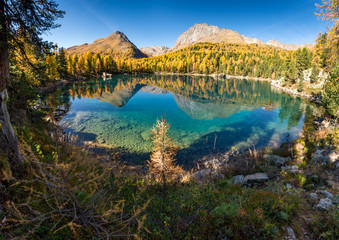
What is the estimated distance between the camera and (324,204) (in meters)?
5.17

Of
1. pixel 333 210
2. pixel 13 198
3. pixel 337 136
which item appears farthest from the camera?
pixel 337 136

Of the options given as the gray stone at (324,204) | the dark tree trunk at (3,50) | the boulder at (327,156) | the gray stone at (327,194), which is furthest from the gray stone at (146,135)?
the gray stone at (324,204)

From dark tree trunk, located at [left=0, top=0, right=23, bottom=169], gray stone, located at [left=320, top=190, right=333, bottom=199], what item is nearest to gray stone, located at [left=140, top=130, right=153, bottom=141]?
dark tree trunk, located at [left=0, top=0, right=23, bottom=169]

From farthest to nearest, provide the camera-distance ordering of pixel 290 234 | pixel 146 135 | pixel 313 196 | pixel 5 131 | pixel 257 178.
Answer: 1. pixel 146 135
2. pixel 257 178
3. pixel 313 196
4. pixel 5 131
5. pixel 290 234

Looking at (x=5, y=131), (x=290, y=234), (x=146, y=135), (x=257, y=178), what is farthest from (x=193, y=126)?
(x=5, y=131)

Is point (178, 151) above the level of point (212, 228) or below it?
below

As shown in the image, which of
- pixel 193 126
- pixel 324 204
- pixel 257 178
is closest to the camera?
pixel 324 204

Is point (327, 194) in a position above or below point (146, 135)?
above

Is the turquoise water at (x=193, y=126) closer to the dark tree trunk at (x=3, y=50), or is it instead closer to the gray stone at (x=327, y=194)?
the gray stone at (x=327, y=194)

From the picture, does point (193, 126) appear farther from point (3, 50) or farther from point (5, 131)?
point (5, 131)

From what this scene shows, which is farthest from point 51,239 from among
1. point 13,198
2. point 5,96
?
point 5,96

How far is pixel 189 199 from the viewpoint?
5320 mm

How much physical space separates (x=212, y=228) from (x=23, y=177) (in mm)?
6015

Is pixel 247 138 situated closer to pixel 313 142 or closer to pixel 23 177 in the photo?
pixel 313 142
